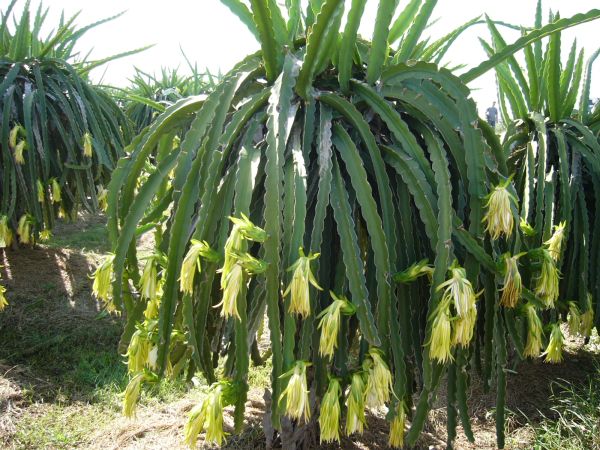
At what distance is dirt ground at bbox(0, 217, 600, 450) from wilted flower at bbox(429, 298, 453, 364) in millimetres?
967

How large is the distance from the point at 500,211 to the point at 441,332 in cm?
36

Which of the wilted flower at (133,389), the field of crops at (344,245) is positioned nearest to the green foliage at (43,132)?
the field of crops at (344,245)

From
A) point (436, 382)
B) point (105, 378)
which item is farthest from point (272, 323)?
point (105, 378)

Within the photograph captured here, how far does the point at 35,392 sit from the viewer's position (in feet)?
9.23

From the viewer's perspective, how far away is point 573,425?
2260 millimetres

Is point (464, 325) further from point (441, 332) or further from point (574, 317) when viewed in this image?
point (574, 317)

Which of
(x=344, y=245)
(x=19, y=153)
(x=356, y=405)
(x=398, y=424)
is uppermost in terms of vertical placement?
(x=19, y=153)

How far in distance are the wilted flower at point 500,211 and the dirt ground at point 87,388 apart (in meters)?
1.15

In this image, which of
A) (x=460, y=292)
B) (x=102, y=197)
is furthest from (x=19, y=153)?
(x=460, y=292)

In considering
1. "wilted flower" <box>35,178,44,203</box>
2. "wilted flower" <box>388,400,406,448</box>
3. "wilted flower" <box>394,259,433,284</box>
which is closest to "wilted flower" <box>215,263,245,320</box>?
"wilted flower" <box>394,259,433,284</box>

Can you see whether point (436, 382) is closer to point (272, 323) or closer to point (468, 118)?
point (272, 323)

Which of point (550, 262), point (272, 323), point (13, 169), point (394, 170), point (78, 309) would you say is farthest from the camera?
point (78, 309)

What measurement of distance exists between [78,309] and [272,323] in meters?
2.77

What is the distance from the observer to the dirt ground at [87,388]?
2.35 m
